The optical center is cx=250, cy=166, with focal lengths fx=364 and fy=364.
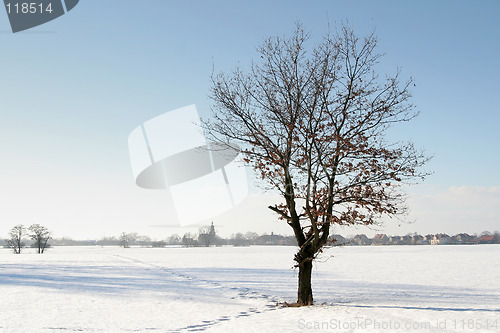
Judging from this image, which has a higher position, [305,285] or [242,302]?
[305,285]

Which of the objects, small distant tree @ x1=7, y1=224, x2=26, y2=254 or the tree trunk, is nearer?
the tree trunk

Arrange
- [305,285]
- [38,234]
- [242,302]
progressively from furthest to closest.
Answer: [38,234], [242,302], [305,285]

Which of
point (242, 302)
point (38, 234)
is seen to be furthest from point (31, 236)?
point (242, 302)

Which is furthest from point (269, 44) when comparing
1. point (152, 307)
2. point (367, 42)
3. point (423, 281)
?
point (423, 281)

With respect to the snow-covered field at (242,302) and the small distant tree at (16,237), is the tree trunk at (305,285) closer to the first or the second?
the snow-covered field at (242,302)

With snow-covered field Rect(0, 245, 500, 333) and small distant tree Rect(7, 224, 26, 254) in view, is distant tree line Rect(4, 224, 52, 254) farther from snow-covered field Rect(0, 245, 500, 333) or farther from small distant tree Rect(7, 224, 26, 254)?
snow-covered field Rect(0, 245, 500, 333)

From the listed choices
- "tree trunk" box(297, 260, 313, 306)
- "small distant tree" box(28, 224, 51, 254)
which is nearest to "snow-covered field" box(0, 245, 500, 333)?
"tree trunk" box(297, 260, 313, 306)

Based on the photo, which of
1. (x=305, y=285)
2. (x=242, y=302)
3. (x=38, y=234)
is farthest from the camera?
(x=38, y=234)

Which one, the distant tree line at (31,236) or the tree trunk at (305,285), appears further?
the distant tree line at (31,236)

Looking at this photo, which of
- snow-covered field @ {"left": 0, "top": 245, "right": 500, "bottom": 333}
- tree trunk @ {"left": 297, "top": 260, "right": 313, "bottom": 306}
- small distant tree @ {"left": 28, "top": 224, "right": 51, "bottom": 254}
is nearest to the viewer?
snow-covered field @ {"left": 0, "top": 245, "right": 500, "bottom": 333}

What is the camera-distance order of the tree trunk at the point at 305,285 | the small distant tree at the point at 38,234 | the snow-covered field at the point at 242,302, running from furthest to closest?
the small distant tree at the point at 38,234 → the tree trunk at the point at 305,285 → the snow-covered field at the point at 242,302

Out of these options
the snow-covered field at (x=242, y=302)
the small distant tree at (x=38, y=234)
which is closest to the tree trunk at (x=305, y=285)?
the snow-covered field at (x=242, y=302)

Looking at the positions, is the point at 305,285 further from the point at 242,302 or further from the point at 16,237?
the point at 16,237

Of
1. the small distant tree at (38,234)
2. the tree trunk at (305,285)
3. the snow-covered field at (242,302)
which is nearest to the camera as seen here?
the snow-covered field at (242,302)
